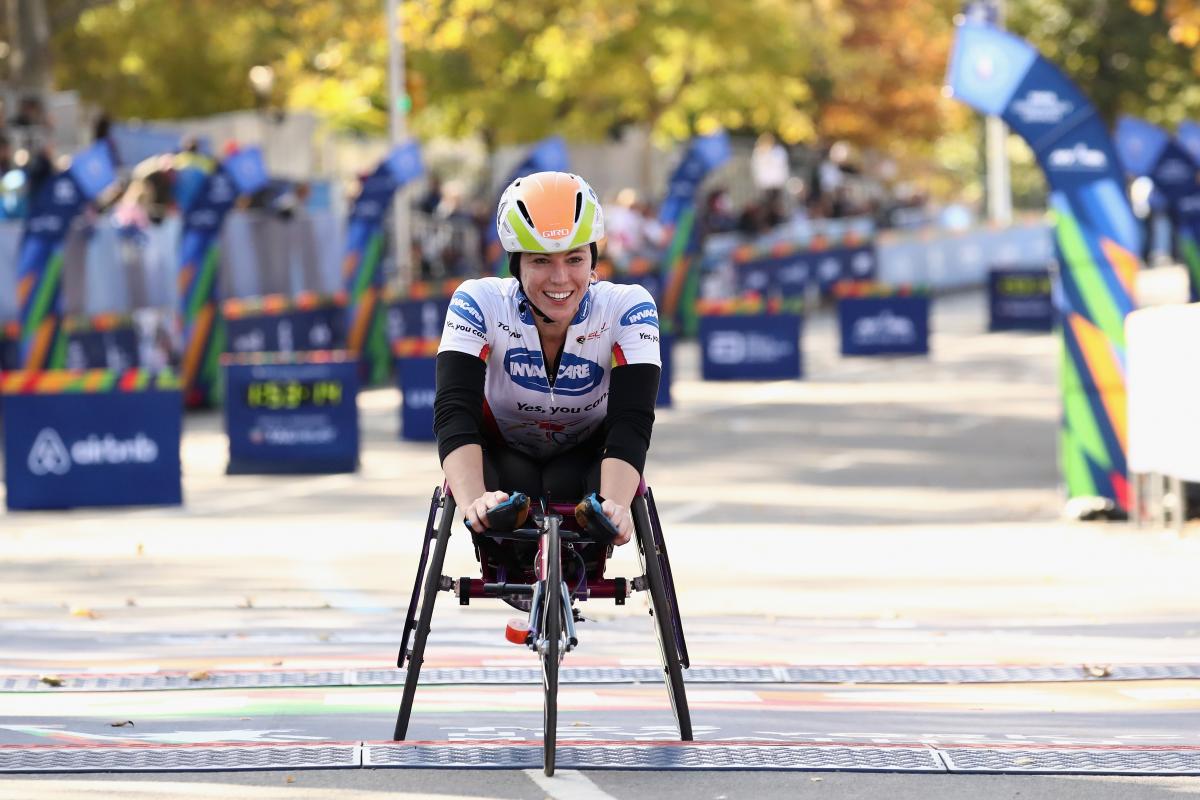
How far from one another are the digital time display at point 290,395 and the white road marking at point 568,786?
38.3 feet

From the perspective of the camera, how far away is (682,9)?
143 feet

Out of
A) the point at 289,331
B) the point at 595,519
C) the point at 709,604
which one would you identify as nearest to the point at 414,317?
the point at 289,331

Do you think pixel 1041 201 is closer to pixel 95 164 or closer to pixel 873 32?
pixel 873 32

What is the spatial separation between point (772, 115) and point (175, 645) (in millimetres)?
39320

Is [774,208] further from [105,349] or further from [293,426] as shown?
[293,426]

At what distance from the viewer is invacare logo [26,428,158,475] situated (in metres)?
16.3

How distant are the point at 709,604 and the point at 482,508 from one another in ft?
16.1

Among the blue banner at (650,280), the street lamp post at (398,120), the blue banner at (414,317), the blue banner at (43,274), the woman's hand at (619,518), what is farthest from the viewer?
the street lamp post at (398,120)

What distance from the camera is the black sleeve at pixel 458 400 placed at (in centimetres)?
732

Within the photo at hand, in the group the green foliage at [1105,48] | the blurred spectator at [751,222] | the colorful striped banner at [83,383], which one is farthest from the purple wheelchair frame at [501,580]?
the green foliage at [1105,48]

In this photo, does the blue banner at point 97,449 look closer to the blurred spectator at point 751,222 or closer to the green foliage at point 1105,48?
the blurred spectator at point 751,222

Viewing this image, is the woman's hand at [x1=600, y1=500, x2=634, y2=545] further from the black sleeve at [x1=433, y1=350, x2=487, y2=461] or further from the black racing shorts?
the black sleeve at [x1=433, y1=350, x2=487, y2=461]

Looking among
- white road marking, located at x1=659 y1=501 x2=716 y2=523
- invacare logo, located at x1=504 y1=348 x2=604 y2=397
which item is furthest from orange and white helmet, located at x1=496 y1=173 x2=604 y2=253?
white road marking, located at x1=659 y1=501 x2=716 y2=523

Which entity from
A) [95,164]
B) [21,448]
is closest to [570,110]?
[95,164]
